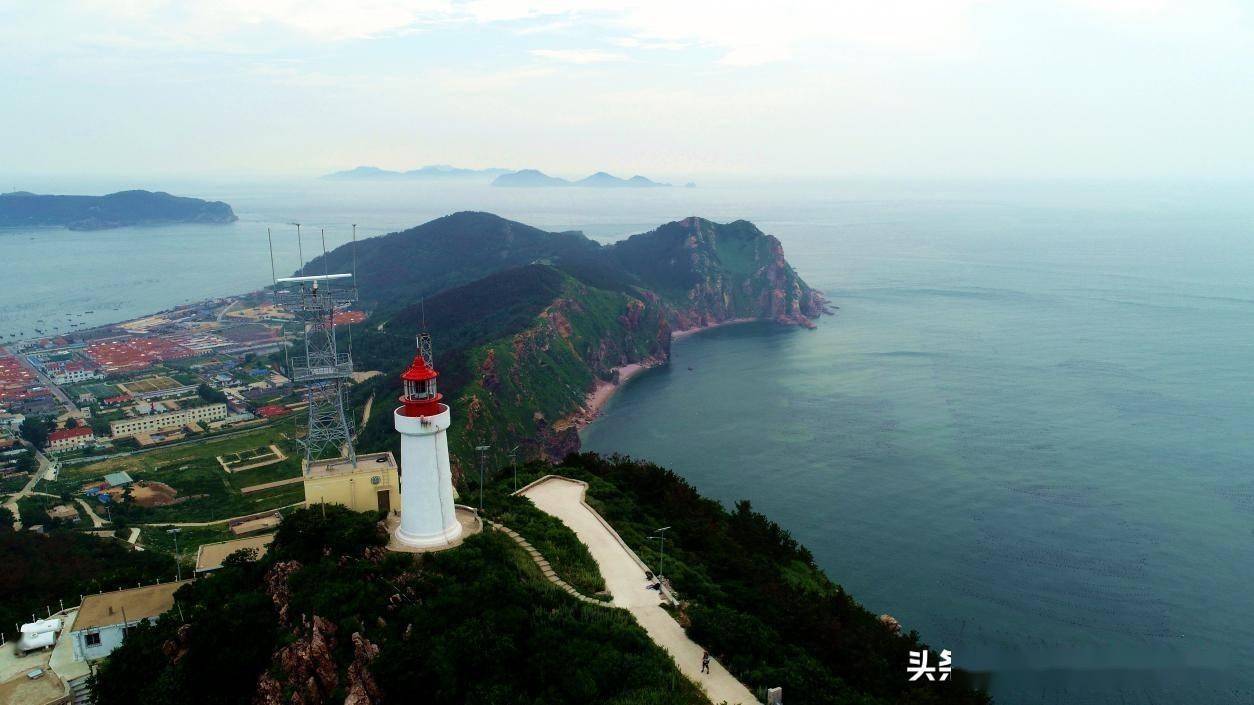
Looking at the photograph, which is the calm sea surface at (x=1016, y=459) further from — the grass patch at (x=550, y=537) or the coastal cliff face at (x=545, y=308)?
the grass patch at (x=550, y=537)

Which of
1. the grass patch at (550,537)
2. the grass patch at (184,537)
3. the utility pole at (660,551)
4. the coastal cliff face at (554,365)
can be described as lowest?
the grass patch at (184,537)

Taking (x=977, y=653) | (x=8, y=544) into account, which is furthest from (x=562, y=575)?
(x=8, y=544)

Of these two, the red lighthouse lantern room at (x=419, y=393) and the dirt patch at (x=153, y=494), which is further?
the dirt patch at (x=153, y=494)

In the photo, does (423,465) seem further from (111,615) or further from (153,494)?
(153,494)

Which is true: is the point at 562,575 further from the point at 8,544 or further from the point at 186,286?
the point at 186,286

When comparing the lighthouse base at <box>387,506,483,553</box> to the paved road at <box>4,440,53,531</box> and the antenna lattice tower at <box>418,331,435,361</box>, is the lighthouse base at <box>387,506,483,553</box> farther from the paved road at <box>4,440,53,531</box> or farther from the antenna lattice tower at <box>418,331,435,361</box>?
the paved road at <box>4,440,53,531</box>

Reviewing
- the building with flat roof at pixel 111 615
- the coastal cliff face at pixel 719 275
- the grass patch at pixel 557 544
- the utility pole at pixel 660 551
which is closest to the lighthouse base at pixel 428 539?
the grass patch at pixel 557 544

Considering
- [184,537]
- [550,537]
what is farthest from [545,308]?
[550,537]

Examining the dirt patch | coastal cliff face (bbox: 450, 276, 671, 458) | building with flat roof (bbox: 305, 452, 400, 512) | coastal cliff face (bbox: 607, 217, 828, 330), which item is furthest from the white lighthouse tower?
coastal cliff face (bbox: 607, 217, 828, 330)
